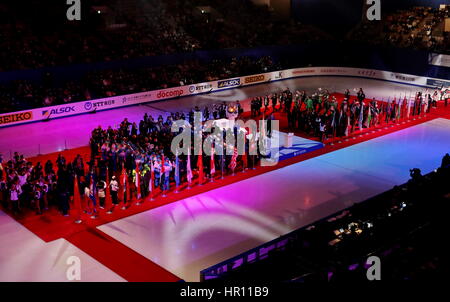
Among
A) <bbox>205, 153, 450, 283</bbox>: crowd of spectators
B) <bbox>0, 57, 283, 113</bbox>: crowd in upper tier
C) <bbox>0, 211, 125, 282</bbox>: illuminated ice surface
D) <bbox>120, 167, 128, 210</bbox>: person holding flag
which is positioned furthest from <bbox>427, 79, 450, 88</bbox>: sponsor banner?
<bbox>0, 211, 125, 282</bbox>: illuminated ice surface

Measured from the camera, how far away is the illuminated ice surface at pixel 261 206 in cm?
1390

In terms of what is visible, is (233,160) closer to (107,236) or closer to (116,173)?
(116,173)

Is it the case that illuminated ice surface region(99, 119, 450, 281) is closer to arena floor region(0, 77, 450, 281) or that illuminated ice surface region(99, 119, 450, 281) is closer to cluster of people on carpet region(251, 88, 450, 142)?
arena floor region(0, 77, 450, 281)

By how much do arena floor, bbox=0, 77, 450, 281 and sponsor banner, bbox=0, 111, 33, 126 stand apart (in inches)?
15.5

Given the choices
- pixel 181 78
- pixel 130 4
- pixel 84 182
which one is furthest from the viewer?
pixel 130 4

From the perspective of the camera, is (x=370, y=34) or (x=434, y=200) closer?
(x=434, y=200)

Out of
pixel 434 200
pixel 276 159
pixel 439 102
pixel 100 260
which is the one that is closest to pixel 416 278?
pixel 434 200

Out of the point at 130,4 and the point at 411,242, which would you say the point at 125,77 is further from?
the point at 411,242

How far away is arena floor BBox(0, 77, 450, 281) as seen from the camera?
13.2 metres

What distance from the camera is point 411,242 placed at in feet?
35.4

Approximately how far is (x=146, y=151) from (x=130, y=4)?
79.6 ft

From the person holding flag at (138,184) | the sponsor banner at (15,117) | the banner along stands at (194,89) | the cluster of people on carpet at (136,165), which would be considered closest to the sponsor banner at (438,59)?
the banner along stands at (194,89)

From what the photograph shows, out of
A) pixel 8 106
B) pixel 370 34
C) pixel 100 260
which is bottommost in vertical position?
pixel 100 260

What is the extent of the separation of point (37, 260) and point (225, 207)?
19.4 feet
